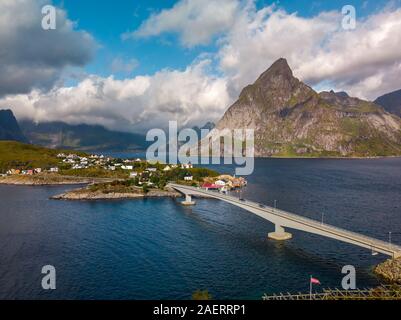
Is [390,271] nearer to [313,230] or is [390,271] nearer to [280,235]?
[313,230]

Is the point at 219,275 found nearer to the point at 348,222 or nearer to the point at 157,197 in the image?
the point at 348,222

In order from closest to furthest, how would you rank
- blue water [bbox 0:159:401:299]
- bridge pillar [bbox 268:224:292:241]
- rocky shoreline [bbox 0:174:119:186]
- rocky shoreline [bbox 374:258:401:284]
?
blue water [bbox 0:159:401:299], rocky shoreline [bbox 374:258:401:284], bridge pillar [bbox 268:224:292:241], rocky shoreline [bbox 0:174:119:186]

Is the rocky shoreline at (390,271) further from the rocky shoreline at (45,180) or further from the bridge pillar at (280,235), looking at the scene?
the rocky shoreline at (45,180)

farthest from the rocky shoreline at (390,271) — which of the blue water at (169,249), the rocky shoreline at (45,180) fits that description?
the rocky shoreline at (45,180)

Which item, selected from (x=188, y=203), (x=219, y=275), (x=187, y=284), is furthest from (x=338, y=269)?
(x=188, y=203)

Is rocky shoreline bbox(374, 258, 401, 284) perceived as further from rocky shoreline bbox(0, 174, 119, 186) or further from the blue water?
rocky shoreline bbox(0, 174, 119, 186)

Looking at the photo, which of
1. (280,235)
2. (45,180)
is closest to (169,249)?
(280,235)

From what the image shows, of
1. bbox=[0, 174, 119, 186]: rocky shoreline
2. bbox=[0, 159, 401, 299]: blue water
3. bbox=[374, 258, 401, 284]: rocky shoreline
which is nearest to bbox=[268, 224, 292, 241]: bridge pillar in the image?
bbox=[0, 159, 401, 299]: blue water
